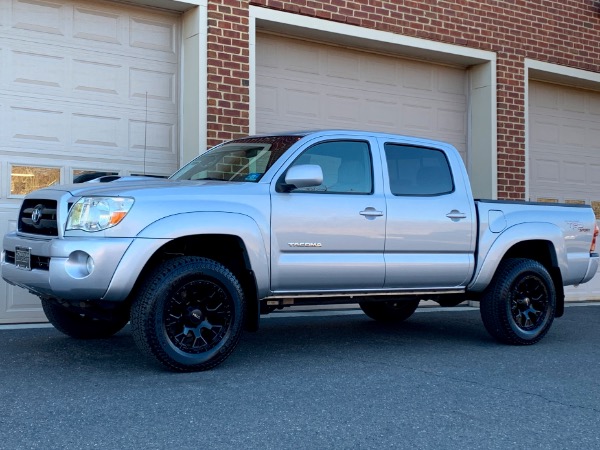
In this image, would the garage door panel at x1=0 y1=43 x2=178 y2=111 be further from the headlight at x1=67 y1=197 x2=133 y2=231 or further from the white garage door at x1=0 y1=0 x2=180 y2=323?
the headlight at x1=67 y1=197 x2=133 y2=231

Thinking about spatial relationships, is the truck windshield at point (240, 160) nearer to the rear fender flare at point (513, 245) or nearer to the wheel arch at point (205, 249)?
the wheel arch at point (205, 249)

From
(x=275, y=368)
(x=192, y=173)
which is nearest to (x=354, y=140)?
(x=192, y=173)

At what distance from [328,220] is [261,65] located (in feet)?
14.8

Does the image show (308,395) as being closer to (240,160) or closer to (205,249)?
(205,249)

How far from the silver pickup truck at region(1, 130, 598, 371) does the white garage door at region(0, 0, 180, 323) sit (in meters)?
2.30

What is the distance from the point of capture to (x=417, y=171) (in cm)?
734

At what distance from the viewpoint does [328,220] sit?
6484mm

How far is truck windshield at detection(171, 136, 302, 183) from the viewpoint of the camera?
6.57m

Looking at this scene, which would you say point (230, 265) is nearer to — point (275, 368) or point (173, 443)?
point (275, 368)

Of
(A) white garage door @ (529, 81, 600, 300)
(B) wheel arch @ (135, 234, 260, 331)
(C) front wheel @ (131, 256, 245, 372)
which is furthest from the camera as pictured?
(A) white garage door @ (529, 81, 600, 300)

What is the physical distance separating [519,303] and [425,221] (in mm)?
1359

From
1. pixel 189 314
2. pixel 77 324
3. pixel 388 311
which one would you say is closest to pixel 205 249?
pixel 189 314

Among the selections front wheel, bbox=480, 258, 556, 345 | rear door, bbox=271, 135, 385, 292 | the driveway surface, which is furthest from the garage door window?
front wheel, bbox=480, 258, 556, 345

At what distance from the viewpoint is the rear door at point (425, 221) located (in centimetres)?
693
